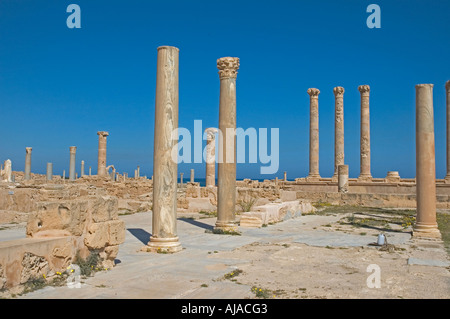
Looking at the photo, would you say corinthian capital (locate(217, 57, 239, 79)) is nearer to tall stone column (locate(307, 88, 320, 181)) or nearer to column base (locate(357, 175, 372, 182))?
column base (locate(357, 175, 372, 182))

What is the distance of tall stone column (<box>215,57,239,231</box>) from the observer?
492 inches

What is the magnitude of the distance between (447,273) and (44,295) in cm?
644

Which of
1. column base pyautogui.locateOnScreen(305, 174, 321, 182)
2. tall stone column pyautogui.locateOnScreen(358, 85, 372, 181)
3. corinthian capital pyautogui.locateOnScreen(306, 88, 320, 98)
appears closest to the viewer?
tall stone column pyautogui.locateOnScreen(358, 85, 372, 181)

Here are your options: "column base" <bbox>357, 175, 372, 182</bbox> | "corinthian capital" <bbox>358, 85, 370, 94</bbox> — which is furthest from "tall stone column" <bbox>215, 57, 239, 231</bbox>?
"corinthian capital" <bbox>358, 85, 370, 94</bbox>

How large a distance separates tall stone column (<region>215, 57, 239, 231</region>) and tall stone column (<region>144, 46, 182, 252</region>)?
135 inches

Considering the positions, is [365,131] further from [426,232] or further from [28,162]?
[28,162]

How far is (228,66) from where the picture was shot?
12.8 meters

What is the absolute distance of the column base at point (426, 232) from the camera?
38.5ft

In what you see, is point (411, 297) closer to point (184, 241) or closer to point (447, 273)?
point (447, 273)

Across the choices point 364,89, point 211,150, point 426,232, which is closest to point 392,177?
point 364,89

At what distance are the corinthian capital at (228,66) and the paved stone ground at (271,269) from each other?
495 cm

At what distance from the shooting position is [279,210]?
16281 mm

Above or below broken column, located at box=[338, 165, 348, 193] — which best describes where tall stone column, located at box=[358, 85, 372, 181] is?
above

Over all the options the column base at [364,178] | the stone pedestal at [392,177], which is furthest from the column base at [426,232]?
the column base at [364,178]
